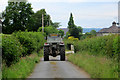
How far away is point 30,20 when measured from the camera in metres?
79.9

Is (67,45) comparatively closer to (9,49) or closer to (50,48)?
(50,48)

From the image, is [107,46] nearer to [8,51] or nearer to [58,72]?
[58,72]

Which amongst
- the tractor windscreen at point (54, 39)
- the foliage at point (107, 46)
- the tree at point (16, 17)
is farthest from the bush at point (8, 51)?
the tree at point (16, 17)

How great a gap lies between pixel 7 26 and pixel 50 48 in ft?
178

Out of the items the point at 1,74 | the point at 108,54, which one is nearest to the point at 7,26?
the point at 108,54

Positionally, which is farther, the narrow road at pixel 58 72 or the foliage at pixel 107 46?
the foliage at pixel 107 46

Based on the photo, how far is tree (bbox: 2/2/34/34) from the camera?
3000 inches

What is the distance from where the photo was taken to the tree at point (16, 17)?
76.2 meters

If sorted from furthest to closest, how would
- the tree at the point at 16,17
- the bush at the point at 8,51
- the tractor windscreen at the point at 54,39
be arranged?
the tree at the point at 16,17
the tractor windscreen at the point at 54,39
the bush at the point at 8,51

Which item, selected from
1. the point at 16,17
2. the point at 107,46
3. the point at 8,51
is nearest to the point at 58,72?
the point at 8,51

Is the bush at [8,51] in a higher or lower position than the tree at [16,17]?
lower

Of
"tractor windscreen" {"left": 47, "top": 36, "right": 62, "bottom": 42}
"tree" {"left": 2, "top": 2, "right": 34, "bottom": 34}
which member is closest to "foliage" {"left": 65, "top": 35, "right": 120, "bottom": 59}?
"tractor windscreen" {"left": 47, "top": 36, "right": 62, "bottom": 42}

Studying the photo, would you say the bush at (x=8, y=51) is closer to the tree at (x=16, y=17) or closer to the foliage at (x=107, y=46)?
the foliage at (x=107, y=46)

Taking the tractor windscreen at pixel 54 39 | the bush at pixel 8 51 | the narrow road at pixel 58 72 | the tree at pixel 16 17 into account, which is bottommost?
the narrow road at pixel 58 72
